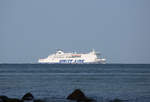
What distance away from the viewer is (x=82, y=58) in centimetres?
17238

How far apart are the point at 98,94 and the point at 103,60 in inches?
5654

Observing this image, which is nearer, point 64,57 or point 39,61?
point 64,57

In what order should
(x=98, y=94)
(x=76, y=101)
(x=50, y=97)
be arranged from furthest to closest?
(x=98, y=94)
(x=50, y=97)
(x=76, y=101)

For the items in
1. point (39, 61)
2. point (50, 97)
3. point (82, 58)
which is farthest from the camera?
point (39, 61)

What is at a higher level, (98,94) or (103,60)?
(103,60)

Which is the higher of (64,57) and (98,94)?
(64,57)

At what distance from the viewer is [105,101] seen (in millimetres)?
32375

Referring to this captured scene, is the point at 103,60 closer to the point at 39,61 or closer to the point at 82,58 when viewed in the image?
the point at 82,58

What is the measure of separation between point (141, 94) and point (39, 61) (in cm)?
15439

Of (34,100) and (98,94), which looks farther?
(98,94)

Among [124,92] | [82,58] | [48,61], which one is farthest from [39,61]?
[124,92]

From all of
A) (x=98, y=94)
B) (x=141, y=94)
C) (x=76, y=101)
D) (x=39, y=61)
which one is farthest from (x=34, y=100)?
(x=39, y=61)

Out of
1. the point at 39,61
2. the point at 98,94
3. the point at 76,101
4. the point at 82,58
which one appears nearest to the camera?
the point at 76,101

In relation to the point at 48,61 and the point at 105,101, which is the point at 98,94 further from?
the point at 48,61
